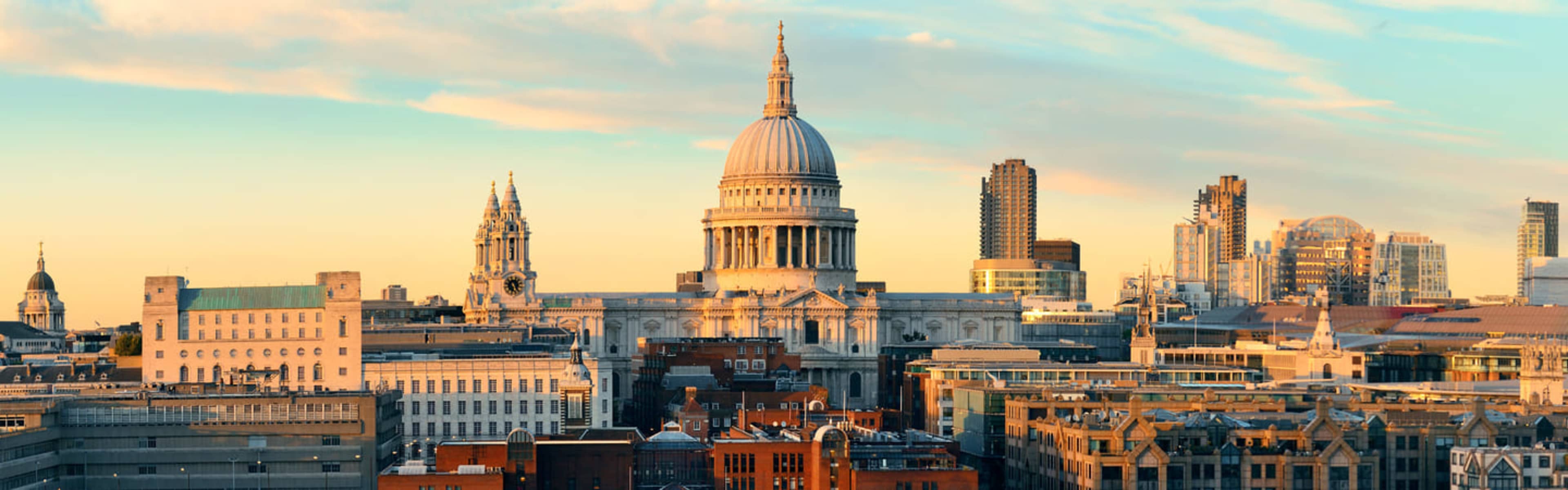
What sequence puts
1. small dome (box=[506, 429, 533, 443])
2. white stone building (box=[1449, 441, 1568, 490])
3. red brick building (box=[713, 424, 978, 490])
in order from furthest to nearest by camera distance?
small dome (box=[506, 429, 533, 443]) → white stone building (box=[1449, 441, 1568, 490]) → red brick building (box=[713, 424, 978, 490])

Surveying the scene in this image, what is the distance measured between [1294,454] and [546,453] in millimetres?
40484

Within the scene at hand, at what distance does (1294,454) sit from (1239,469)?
125 inches

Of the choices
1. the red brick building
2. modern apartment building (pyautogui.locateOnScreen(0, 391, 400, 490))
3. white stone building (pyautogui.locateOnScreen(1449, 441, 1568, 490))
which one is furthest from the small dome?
white stone building (pyautogui.locateOnScreen(1449, 441, 1568, 490))

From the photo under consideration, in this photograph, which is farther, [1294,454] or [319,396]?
[319,396]

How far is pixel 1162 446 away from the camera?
6590 inches

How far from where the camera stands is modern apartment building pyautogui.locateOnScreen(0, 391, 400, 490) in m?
172

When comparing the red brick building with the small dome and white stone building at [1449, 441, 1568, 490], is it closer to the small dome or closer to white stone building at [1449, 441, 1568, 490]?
the small dome

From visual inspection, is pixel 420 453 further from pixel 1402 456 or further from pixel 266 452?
Answer: pixel 1402 456

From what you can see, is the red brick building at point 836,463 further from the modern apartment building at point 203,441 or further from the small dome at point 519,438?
the modern apartment building at point 203,441

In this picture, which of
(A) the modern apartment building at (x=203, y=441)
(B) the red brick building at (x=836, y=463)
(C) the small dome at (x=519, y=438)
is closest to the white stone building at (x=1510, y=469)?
(B) the red brick building at (x=836, y=463)

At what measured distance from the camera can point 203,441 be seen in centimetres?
17488

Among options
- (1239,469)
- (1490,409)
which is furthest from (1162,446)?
(1490,409)

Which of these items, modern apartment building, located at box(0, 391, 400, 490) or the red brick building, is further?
modern apartment building, located at box(0, 391, 400, 490)

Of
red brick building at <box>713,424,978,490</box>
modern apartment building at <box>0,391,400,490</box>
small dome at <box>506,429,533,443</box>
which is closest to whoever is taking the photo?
red brick building at <box>713,424,978,490</box>
